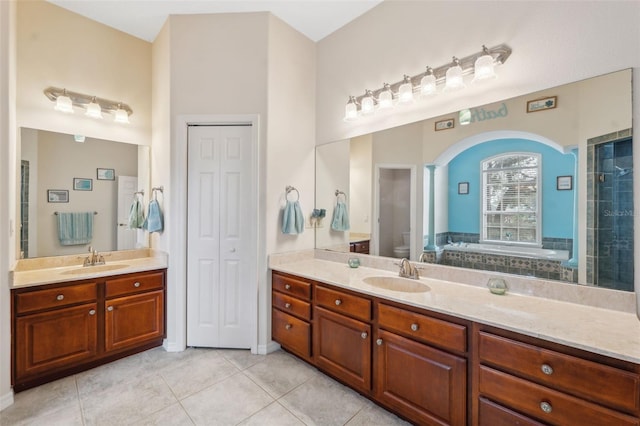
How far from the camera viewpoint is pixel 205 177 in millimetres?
2609

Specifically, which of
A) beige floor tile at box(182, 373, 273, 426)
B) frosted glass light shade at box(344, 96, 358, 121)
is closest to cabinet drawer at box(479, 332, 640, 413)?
beige floor tile at box(182, 373, 273, 426)

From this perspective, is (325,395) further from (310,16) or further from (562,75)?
(310,16)

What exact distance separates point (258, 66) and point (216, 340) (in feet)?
8.31

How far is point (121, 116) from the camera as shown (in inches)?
107

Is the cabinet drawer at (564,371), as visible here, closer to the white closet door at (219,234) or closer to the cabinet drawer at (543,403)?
the cabinet drawer at (543,403)

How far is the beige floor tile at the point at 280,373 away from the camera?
209 centimetres

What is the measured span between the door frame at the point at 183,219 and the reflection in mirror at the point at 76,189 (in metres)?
0.59

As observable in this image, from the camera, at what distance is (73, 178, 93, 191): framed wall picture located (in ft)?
8.61

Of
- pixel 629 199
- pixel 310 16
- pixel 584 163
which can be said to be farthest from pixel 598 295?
pixel 310 16

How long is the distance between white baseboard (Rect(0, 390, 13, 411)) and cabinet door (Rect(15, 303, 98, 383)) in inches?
4.0

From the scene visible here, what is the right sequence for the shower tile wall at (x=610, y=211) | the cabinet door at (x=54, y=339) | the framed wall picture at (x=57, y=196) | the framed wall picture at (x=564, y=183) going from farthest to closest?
the framed wall picture at (x=57, y=196), the cabinet door at (x=54, y=339), the framed wall picture at (x=564, y=183), the shower tile wall at (x=610, y=211)

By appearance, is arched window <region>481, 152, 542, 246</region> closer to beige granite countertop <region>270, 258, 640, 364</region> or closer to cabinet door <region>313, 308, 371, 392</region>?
beige granite countertop <region>270, 258, 640, 364</region>

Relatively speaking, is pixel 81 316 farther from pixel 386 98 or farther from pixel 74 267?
pixel 386 98

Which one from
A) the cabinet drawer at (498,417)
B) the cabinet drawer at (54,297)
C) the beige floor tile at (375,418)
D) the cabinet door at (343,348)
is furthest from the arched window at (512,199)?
the cabinet drawer at (54,297)
